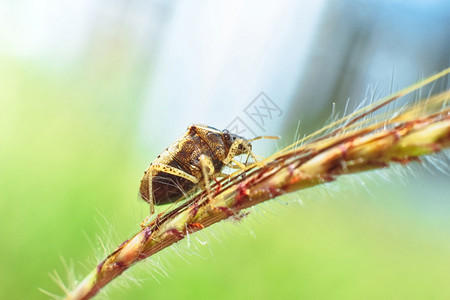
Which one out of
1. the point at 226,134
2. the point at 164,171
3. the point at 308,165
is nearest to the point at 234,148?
the point at 226,134

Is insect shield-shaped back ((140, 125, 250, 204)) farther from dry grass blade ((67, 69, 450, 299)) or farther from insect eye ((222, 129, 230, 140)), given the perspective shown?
dry grass blade ((67, 69, 450, 299))

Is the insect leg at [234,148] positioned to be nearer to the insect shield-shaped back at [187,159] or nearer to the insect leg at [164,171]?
the insect shield-shaped back at [187,159]

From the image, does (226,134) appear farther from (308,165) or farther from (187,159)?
(308,165)

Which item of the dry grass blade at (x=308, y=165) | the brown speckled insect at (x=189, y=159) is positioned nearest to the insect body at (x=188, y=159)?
the brown speckled insect at (x=189, y=159)

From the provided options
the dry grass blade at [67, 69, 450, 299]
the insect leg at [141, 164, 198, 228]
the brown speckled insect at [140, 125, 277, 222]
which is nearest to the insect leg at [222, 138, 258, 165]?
the brown speckled insect at [140, 125, 277, 222]

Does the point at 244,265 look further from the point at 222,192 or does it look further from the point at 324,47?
the point at 324,47

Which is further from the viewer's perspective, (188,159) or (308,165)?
(188,159)
